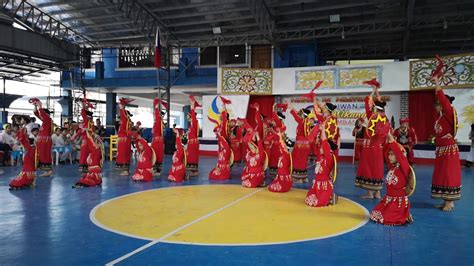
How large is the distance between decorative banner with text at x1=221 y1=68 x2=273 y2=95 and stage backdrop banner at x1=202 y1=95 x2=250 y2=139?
0.24 m

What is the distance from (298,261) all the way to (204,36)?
12.3 m

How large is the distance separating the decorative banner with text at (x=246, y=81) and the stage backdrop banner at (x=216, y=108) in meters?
0.24

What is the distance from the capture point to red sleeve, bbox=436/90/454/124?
439 cm

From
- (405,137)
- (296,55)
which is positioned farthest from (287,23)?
(405,137)

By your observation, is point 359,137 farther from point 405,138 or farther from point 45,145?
point 45,145

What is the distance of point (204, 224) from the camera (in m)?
3.84

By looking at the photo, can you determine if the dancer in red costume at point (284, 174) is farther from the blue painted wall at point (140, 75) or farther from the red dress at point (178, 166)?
the blue painted wall at point (140, 75)

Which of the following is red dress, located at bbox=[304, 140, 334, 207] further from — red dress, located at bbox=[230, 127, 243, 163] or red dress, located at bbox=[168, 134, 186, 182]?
red dress, located at bbox=[230, 127, 243, 163]

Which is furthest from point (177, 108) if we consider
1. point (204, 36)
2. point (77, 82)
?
point (204, 36)

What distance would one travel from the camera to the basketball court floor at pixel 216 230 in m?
2.90

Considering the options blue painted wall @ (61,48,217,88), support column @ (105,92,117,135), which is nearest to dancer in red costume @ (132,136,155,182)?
blue painted wall @ (61,48,217,88)

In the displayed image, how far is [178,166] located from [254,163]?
1.62 metres

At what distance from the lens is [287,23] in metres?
12.5

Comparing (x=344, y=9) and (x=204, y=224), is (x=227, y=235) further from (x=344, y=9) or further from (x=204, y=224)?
(x=344, y=9)
